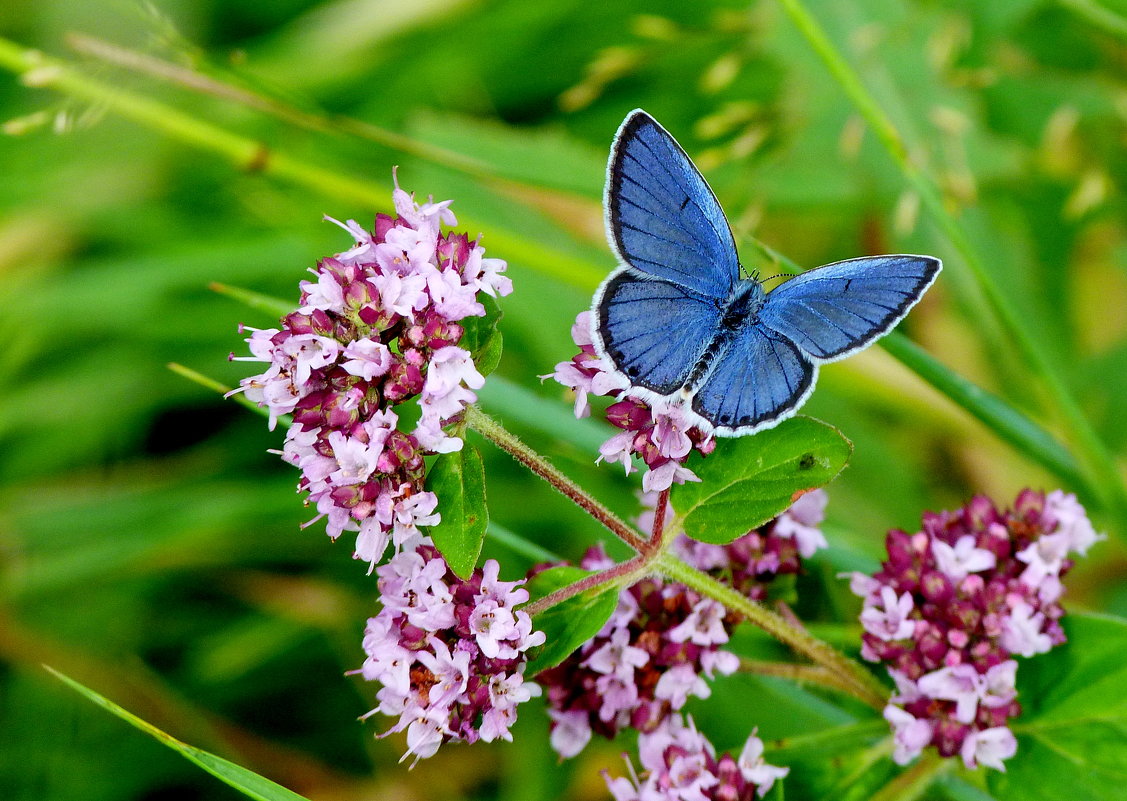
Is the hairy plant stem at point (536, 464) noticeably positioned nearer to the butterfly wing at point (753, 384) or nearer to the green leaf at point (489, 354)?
the green leaf at point (489, 354)

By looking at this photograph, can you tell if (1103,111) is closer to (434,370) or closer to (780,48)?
(780,48)

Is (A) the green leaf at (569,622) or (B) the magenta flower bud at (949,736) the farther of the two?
(B) the magenta flower bud at (949,736)

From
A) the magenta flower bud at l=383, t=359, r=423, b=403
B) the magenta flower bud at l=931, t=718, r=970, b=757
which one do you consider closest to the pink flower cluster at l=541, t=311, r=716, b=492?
the magenta flower bud at l=383, t=359, r=423, b=403

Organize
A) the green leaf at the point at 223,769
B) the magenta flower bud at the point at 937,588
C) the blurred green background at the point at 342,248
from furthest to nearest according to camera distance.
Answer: the blurred green background at the point at 342,248 < the magenta flower bud at the point at 937,588 < the green leaf at the point at 223,769

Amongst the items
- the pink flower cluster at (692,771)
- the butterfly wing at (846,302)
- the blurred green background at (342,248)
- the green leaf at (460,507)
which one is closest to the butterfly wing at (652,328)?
the butterfly wing at (846,302)

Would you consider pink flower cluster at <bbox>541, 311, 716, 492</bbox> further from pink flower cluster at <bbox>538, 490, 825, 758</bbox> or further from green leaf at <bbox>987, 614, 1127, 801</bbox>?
green leaf at <bbox>987, 614, 1127, 801</bbox>

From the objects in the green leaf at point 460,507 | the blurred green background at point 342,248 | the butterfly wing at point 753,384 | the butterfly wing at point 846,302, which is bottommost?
the blurred green background at point 342,248

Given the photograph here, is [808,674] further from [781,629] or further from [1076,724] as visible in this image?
[1076,724]
